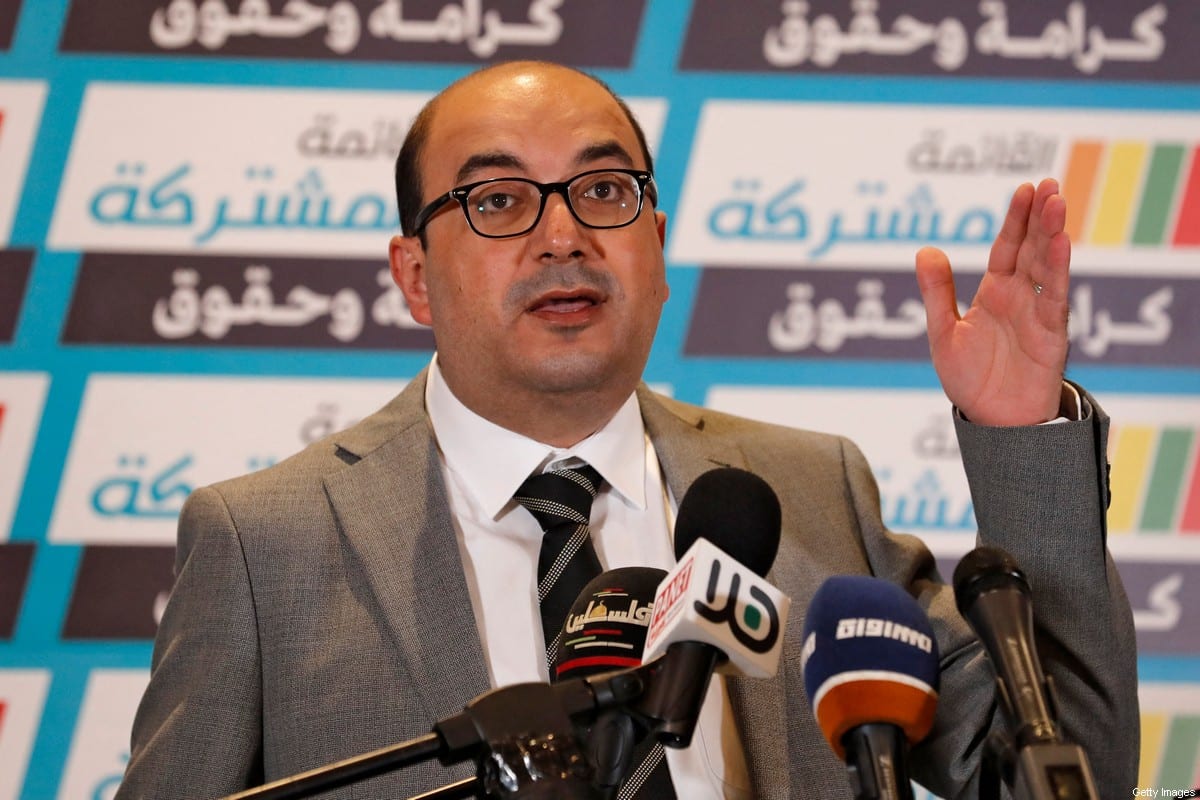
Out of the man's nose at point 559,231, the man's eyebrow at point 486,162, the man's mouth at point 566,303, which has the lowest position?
the man's mouth at point 566,303

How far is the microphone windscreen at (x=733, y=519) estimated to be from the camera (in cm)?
118

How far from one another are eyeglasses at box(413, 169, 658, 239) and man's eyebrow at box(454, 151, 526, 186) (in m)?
0.02

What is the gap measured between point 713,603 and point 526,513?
90 centimetres

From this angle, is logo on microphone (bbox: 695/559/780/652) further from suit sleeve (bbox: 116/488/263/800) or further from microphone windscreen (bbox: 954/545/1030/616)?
suit sleeve (bbox: 116/488/263/800)

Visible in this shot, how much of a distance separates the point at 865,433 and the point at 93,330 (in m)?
1.63

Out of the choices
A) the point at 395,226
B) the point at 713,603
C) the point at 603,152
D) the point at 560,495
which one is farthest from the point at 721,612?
the point at 395,226

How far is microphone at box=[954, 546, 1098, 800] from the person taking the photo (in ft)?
3.05

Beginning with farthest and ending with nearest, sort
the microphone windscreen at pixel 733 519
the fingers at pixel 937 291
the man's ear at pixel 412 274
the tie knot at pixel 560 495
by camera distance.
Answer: the man's ear at pixel 412 274 → the tie knot at pixel 560 495 → the fingers at pixel 937 291 → the microphone windscreen at pixel 733 519

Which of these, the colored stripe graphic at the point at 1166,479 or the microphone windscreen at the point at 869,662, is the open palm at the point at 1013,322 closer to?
the microphone windscreen at the point at 869,662

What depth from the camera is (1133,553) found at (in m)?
2.98

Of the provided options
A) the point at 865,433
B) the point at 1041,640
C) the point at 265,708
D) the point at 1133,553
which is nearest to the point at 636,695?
the point at 1041,640

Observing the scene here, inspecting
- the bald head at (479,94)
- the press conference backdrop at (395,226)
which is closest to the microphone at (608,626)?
the bald head at (479,94)

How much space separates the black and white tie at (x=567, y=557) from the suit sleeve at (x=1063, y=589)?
13.1 inches

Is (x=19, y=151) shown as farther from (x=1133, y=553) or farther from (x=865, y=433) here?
(x=1133, y=553)
